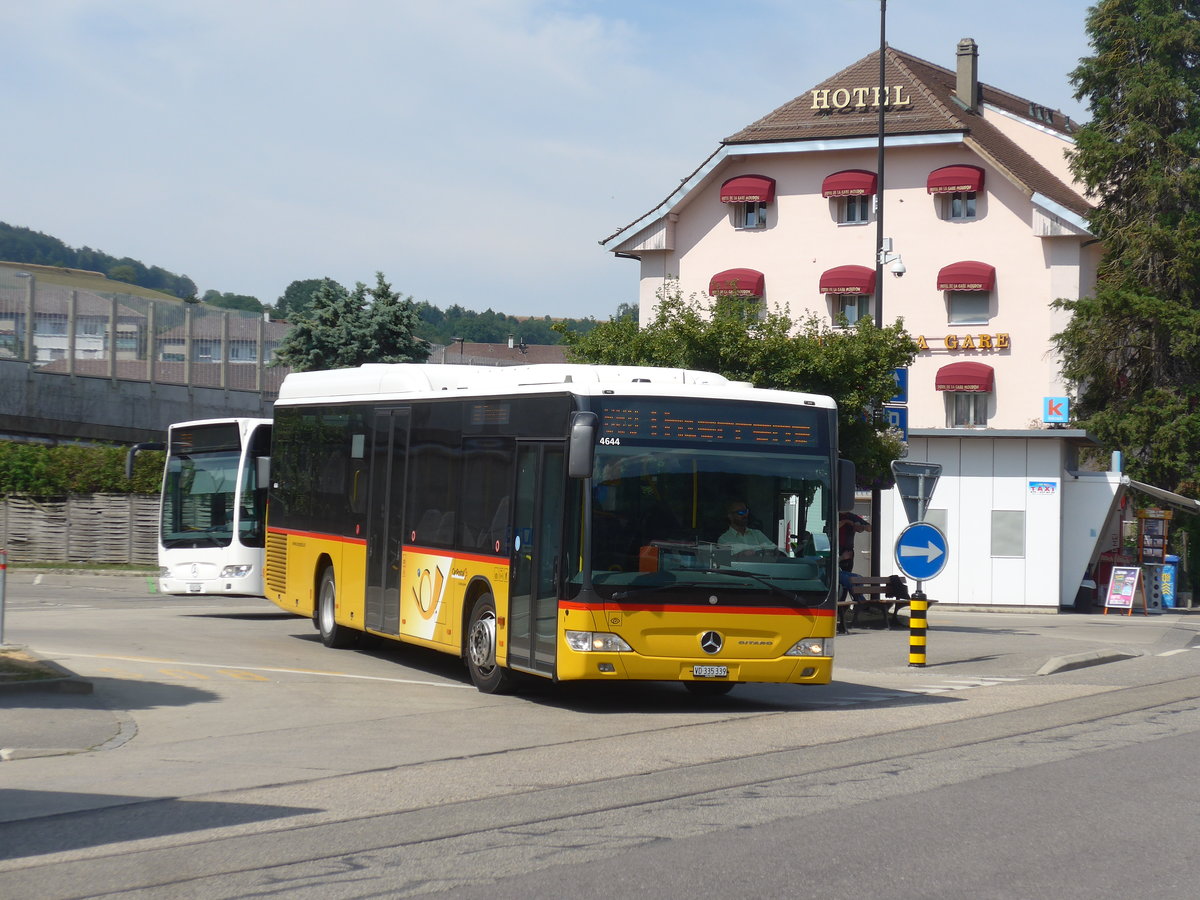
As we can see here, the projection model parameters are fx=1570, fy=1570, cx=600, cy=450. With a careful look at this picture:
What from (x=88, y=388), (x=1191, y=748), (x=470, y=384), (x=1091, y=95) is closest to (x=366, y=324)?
(x=88, y=388)

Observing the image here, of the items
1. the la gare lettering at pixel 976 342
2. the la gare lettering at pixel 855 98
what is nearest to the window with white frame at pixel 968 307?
the la gare lettering at pixel 976 342

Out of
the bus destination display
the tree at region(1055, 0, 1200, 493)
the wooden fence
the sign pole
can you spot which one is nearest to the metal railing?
the wooden fence

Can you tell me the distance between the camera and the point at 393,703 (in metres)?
14.1

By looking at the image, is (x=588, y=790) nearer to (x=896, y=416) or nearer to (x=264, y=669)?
(x=264, y=669)

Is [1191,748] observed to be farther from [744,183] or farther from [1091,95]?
[744,183]

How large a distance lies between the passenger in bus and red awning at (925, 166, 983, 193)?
130 feet

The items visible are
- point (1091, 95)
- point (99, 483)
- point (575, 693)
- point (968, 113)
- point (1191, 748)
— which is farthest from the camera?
point (968, 113)

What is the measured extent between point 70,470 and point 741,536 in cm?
2883

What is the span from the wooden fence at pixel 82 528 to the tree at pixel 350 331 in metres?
11.4

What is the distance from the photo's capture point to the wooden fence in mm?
38312

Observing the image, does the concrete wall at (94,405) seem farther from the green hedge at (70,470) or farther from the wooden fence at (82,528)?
the wooden fence at (82,528)

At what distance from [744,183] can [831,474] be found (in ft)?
134

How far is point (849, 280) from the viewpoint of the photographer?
2058 inches

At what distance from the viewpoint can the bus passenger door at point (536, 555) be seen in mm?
13367
